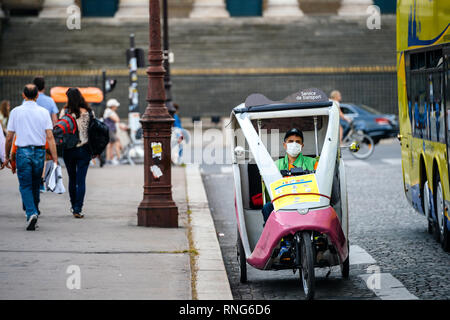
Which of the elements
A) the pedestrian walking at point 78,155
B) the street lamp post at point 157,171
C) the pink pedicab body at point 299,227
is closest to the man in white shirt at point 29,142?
the pedestrian walking at point 78,155

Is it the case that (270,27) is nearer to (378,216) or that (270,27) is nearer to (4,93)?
(4,93)

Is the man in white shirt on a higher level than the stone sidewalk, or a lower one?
higher

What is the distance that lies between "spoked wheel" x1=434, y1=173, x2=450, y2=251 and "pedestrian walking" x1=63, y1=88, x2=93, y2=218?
4.43 m

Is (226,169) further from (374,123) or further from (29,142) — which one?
(29,142)

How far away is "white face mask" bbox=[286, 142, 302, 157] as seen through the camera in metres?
8.50

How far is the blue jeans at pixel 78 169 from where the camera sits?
1263 centimetres

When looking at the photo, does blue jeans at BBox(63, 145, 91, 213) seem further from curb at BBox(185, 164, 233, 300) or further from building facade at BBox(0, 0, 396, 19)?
building facade at BBox(0, 0, 396, 19)

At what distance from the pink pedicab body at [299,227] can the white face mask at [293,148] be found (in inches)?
28.5

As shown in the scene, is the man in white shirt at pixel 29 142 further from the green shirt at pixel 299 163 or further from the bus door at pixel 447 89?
the bus door at pixel 447 89

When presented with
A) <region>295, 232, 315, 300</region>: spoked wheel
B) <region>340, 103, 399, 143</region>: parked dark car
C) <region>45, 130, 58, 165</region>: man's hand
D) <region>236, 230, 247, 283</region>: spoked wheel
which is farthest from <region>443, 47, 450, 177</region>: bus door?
<region>340, 103, 399, 143</region>: parked dark car

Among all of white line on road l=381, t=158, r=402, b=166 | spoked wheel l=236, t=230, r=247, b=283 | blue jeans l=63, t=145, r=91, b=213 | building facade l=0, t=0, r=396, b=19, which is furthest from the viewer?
building facade l=0, t=0, r=396, b=19

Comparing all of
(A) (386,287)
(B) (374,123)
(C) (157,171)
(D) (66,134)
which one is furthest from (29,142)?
(B) (374,123)

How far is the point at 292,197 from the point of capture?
7996 millimetres
